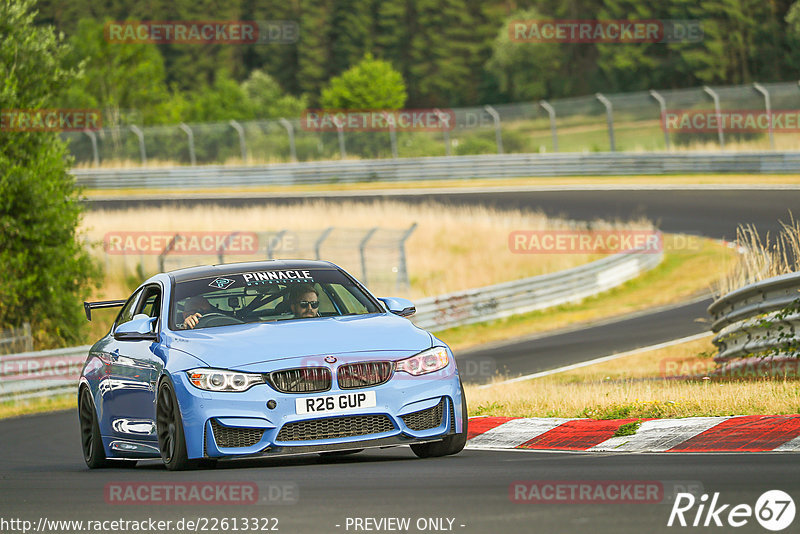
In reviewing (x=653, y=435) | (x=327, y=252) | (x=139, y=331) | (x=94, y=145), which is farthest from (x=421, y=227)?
(x=653, y=435)

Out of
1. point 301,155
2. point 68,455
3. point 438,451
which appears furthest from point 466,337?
point 301,155

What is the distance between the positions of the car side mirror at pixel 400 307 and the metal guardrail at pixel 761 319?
4.88 metres

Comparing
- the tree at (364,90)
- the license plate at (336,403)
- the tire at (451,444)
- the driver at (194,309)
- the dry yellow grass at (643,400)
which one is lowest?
the dry yellow grass at (643,400)

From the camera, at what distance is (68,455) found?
40.7 ft

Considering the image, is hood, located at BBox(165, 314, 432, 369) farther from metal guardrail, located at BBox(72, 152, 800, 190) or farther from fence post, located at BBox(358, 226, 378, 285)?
metal guardrail, located at BBox(72, 152, 800, 190)

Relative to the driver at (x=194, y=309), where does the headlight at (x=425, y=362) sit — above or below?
below

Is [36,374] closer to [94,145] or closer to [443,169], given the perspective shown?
[443,169]

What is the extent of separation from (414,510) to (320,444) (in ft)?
6.23

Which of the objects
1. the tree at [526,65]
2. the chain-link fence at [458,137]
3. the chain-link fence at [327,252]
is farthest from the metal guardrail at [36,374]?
the tree at [526,65]

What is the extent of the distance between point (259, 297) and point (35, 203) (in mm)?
15902

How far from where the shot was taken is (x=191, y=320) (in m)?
8.98

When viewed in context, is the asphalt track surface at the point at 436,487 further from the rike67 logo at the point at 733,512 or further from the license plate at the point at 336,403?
the license plate at the point at 336,403

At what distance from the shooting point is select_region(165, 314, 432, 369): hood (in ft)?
26.5

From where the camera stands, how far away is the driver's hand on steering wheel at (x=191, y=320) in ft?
29.4
